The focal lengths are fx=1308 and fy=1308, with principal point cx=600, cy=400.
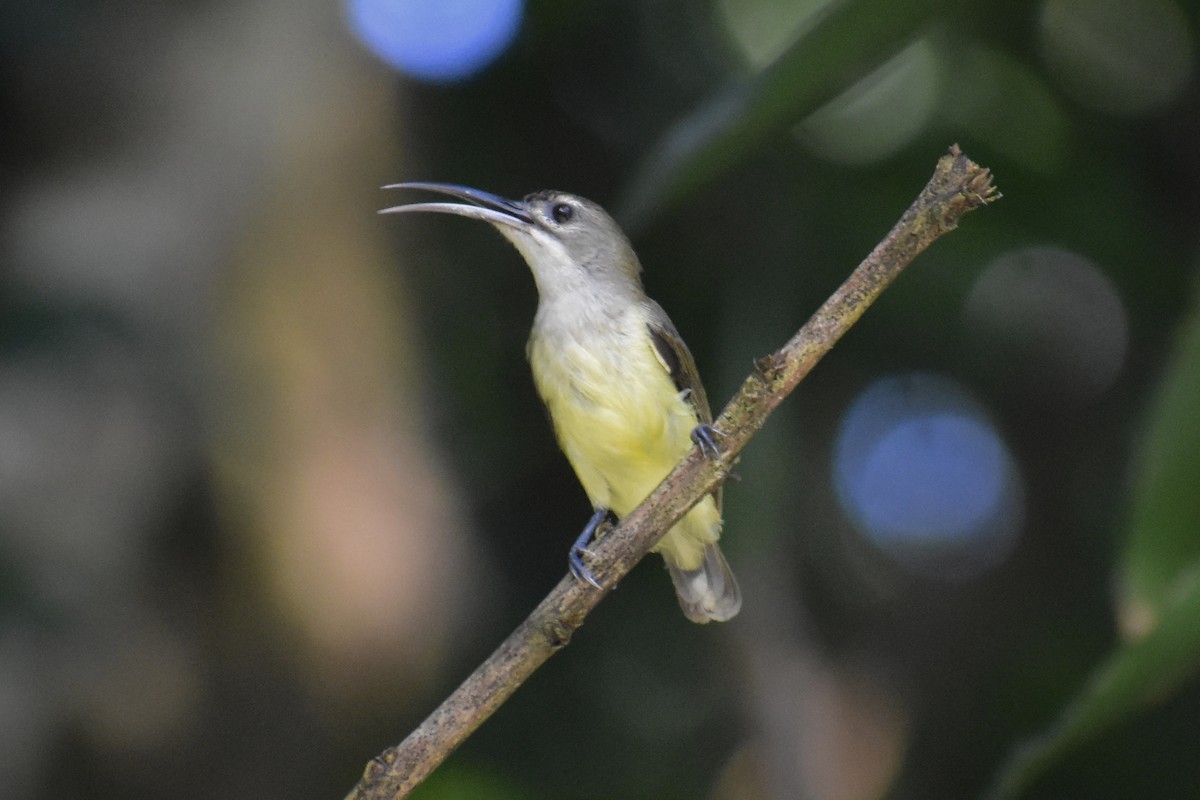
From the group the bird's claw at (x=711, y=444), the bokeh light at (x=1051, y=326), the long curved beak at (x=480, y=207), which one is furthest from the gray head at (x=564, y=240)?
the bokeh light at (x=1051, y=326)

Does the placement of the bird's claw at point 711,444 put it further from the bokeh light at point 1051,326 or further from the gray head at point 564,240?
the bokeh light at point 1051,326

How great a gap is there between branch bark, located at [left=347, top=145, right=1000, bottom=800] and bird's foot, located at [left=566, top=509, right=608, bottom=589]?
0.07 ft

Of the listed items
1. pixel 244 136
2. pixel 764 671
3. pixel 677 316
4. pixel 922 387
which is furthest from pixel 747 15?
pixel 764 671

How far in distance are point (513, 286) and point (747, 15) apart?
5.56 feet

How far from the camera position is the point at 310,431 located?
178 inches

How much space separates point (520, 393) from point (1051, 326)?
2.46 metres

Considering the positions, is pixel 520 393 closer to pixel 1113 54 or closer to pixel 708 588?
pixel 708 588

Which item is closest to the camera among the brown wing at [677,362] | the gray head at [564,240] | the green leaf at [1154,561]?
the green leaf at [1154,561]

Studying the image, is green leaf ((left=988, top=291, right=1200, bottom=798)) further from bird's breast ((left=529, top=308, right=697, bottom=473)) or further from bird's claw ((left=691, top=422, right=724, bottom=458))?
bird's breast ((left=529, top=308, right=697, bottom=473))

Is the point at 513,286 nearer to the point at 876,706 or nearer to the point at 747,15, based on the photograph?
the point at 747,15

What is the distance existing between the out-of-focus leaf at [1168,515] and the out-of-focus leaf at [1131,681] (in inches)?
5.4

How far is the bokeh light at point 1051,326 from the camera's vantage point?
19.0 ft

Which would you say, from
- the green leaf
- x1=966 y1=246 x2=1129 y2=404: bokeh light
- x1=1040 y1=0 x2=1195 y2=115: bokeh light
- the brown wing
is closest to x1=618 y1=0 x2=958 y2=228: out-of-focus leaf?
the green leaf

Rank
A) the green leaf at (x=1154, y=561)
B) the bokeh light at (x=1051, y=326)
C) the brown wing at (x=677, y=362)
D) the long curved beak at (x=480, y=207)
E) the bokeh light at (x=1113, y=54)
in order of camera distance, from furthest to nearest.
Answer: the bokeh light at (x=1051, y=326)
the bokeh light at (x=1113, y=54)
the brown wing at (x=677, y=362)
the long curved beak at (x=480, y=207)
the green leaf at (x=1154, y=561)
